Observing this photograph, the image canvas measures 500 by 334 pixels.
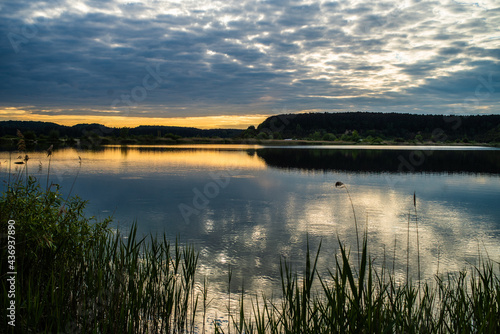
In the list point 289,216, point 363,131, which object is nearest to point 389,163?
point 289,216

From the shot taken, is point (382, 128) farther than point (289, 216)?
Yes

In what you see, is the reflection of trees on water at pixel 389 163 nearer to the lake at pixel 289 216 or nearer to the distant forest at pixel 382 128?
the lake at pixel 289 216

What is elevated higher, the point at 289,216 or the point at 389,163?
the point at 389,163

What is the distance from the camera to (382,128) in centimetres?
11581

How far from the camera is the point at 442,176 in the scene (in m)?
21.7

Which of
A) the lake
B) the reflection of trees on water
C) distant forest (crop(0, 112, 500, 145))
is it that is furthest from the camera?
distant forest (crop(0, 112, 500, 145))

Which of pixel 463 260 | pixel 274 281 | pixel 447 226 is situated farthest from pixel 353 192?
pixel 274 281

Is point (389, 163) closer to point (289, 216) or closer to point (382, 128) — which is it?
point (289, 216)

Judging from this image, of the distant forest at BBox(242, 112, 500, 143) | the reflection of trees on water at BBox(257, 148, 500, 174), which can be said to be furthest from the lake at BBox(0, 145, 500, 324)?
the distant forest at BBox(242, 112, 500, 143)

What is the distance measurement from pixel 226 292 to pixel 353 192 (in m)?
11.1

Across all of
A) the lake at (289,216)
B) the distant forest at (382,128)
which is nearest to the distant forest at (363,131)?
the distant forest at (382,128)

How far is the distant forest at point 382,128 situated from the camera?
99.9 meters

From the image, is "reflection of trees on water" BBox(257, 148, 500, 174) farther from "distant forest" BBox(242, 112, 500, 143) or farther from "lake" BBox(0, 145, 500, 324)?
"distant forest" BBox(242, 112, 500, 143)

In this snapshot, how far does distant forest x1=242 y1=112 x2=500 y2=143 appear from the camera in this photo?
9988 centimetres
